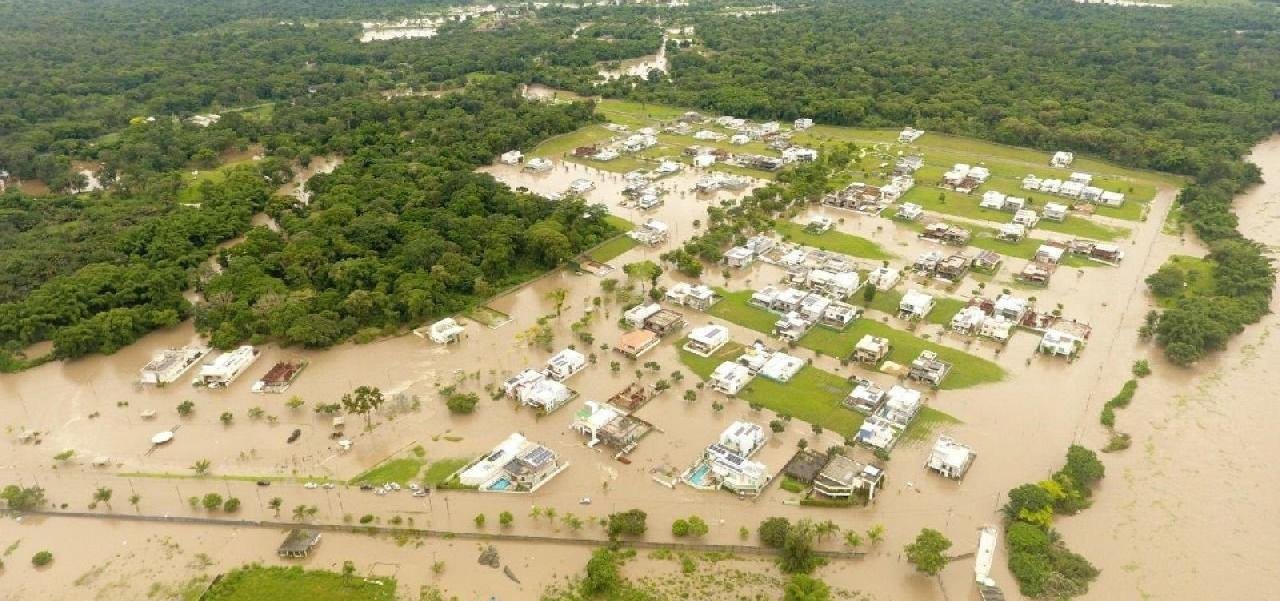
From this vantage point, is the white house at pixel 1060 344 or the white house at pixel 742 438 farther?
the white house at pixel 1060 344

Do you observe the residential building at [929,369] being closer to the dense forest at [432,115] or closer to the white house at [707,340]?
the white house at [707,340]

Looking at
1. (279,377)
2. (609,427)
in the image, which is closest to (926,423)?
(609,427)

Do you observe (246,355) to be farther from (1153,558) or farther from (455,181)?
(1153,558)

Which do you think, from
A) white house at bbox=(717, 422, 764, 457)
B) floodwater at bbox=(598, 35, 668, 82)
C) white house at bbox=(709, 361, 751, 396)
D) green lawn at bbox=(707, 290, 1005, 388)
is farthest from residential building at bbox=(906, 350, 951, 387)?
floodwater at bbox=(598, 35, 668, 82)

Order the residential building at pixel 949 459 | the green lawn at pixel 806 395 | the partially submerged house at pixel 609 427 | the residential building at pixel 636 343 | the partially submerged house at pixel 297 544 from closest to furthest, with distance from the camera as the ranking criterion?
the partially submerged house at pixel 297 544 → the residential building at pixel 949 459 → the partially submerged house at pixel 609 427 → the green lawn at pixel 806 395 → the residential building at pixel 636 343

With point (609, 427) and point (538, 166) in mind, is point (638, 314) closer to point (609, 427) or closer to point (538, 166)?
point (609, 427)

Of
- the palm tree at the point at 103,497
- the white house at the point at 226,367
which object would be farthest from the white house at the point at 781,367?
the palm tree at the point at 103,497

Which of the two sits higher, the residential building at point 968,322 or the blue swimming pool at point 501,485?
the residential building at point 968,322
